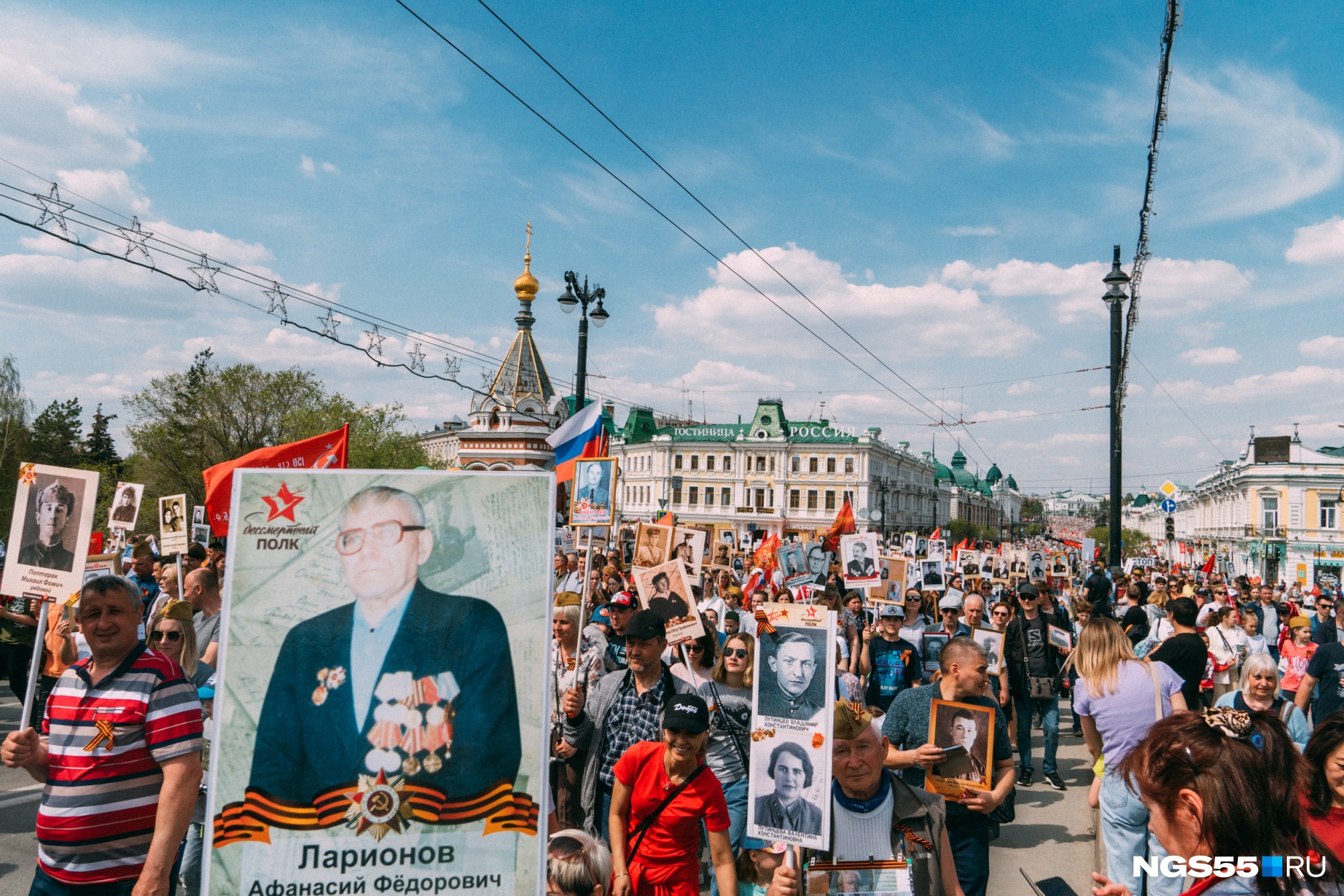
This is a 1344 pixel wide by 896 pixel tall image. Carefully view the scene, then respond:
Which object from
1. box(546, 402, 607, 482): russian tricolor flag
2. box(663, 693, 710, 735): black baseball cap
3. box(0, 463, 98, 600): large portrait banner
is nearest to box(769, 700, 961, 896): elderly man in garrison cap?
box(663, 693, 710, 735): black baseball cap

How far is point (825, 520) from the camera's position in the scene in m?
72.1

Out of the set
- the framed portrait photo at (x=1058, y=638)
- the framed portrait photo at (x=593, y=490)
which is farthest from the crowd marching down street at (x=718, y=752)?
the framed portrait photo at (x=593, y=490)

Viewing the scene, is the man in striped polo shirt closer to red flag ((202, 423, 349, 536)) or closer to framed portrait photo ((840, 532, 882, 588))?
red flag ((202, 423, 349, 536))

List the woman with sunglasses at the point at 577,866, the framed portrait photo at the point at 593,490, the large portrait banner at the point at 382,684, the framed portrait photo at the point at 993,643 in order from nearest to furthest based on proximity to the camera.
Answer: the large portrait banner at the point at 382,684 → the woman with sunglasses at the point at 577,866 → the framed portrait photo at the point at 993,643 → the framed portrait photo at the point at 593,490

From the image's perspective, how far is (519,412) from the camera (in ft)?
154

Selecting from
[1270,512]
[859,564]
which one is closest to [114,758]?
[859,564]

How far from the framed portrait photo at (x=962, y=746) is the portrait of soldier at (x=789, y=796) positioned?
1.09 m

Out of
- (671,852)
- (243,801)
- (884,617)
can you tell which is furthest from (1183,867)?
(884,617)

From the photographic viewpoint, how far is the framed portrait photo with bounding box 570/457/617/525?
30.6ft

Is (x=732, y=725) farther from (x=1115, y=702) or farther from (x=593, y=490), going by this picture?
(x=593, y=490)

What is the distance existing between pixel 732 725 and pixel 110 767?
2.95 metres

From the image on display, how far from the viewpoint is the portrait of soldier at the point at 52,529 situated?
465 centimetres

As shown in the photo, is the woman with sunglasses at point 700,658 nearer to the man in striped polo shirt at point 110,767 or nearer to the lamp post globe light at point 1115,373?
the man in striped polo shirt at point 110,767

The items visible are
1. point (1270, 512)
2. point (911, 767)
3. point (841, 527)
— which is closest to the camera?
point (911, 767)
